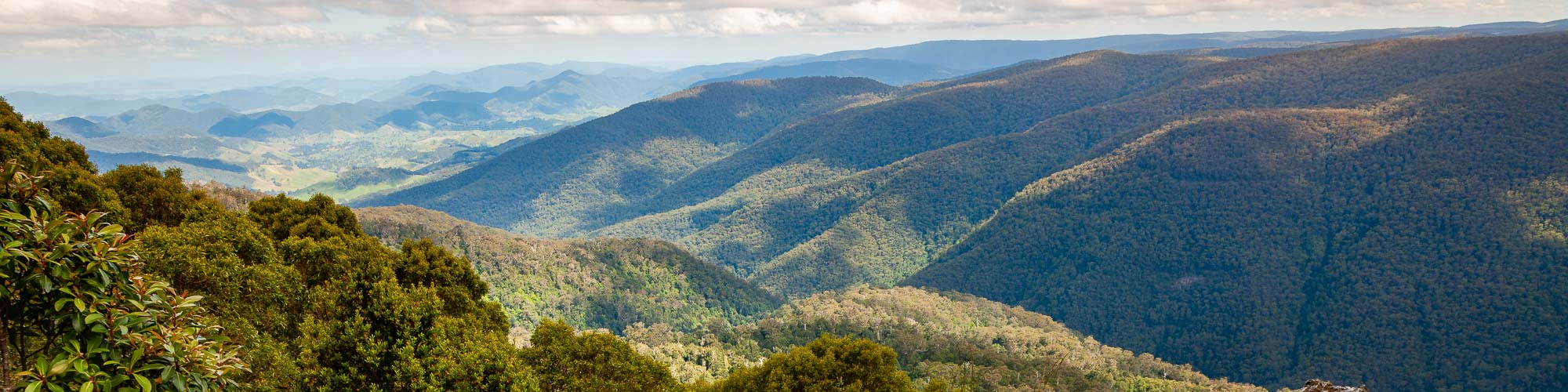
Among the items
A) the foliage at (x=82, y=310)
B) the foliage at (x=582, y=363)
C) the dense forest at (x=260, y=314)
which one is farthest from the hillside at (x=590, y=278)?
the foliage at (x=82, y=310)

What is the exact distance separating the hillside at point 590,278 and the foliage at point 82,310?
106 metres

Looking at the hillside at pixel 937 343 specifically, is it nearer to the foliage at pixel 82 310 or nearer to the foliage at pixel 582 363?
the foliage at pixel 582 363

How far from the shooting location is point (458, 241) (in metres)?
122

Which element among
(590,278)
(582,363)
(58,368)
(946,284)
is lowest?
(946,284)

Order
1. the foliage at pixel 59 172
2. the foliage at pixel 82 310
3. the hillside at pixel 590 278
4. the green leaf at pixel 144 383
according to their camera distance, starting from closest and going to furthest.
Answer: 1. the foliage at pixel 82 310
2. the green leaf at pixel 144 383
3. the foliage at pixel 59 172
4. the hillside at pixel 590 278

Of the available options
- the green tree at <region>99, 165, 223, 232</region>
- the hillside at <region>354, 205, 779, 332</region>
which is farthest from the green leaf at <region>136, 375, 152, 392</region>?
the hillside at <region>354, 205, 779, 332</region>

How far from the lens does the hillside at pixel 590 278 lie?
12019 cm

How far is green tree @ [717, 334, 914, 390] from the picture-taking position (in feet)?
77.7

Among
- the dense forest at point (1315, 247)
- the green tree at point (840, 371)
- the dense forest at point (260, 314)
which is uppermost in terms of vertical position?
the dense forest at point (260, 314)

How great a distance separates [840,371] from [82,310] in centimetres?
2003

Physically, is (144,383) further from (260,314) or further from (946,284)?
(946,284)

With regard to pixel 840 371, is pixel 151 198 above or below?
above

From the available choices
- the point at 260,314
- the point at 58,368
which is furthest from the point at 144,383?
the point at 260,314

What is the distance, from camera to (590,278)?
132 metres
